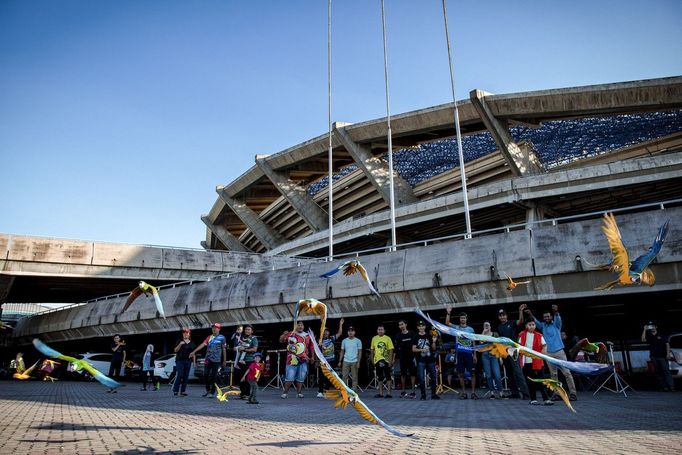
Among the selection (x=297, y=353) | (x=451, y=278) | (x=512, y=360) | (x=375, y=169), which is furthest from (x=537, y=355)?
(x=375, y=169)

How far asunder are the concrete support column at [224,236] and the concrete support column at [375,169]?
27779 millimetres

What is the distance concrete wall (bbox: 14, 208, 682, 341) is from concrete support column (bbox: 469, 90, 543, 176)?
1721 cm

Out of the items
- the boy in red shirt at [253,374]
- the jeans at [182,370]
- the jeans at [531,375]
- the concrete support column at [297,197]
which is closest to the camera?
the boy in red shirt at [253,374]

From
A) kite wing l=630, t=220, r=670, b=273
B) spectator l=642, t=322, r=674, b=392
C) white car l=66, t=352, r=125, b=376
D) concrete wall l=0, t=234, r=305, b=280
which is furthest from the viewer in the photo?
concrete wall l=0, t=234, r=305, b=280

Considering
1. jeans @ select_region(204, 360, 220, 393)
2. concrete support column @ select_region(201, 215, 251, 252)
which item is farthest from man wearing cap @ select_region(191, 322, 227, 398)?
concrete support column @ select_region(201, 215, 251, 252)

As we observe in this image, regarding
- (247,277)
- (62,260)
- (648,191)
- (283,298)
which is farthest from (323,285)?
(648,191)

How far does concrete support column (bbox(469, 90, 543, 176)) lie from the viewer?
30609mm

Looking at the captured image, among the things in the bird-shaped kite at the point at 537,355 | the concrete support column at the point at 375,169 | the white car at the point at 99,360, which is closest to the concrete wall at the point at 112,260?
the concrete support column at the point at 375,169

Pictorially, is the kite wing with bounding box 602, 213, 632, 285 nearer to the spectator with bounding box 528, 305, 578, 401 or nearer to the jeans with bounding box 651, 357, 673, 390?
the spectator with bounding box 528, 305, 578, 401

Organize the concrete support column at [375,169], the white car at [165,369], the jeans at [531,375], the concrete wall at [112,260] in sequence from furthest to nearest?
the concrete support column at [375,169] < the concrete wall at [112,260] < the white car at [165,369] < the jeans at [531,375]

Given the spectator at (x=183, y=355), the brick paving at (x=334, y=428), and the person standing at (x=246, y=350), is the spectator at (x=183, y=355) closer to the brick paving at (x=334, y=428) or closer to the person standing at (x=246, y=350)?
the person standing at (x=246, y=350)

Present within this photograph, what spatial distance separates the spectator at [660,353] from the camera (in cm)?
1179

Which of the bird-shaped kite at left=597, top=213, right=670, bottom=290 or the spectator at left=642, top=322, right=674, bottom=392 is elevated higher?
the bird-shaped kite at left=597, top=213, right=670, bottom=290

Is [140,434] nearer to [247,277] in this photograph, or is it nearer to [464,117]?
[247,277]
